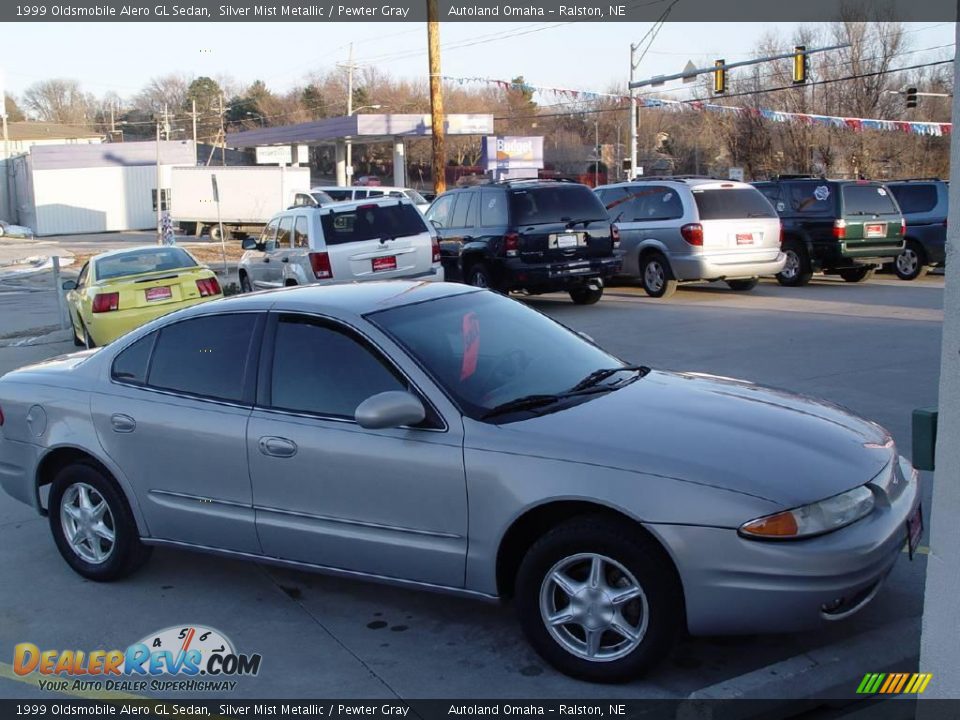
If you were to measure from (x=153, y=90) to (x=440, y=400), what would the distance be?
11280 cm

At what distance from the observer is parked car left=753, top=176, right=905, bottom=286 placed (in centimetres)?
1805

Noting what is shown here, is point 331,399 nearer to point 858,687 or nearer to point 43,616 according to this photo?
point 43,616

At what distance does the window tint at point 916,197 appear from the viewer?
19.4 metres

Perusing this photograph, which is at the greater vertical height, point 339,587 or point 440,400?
point 440,400

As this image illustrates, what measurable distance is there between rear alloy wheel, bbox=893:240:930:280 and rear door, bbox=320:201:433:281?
954 cm

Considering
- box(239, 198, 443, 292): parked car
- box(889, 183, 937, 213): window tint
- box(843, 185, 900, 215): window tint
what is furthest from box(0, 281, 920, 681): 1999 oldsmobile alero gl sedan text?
box(889, 183, 937, 213): window tint

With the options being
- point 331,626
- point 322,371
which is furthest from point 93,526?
point 322,371

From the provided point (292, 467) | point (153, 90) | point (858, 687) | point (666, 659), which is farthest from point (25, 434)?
point (153, 90)

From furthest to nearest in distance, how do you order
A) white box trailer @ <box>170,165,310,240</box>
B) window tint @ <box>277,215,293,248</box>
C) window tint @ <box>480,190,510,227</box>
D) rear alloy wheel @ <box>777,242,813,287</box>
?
white box trailer @ <box>170,165,310,240</box> → rear alloy wheel @ <box>777,242,813,287</box> → window tint @ <box>480,190,510,227</box> → window tint @ <box>277,215,293,248</box>

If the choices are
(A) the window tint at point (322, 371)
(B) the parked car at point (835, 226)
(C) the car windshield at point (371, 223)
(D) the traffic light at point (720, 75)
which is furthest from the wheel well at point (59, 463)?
(D) the traffic light at point (720, 75)

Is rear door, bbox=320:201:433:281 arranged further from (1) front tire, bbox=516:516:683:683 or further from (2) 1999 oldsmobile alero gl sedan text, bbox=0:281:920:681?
(1) front tire, bbox=516:516:683:683

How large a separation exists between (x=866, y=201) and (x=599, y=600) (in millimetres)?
15734

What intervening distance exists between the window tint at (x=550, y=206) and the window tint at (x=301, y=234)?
311 cm

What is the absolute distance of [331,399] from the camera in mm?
5051
